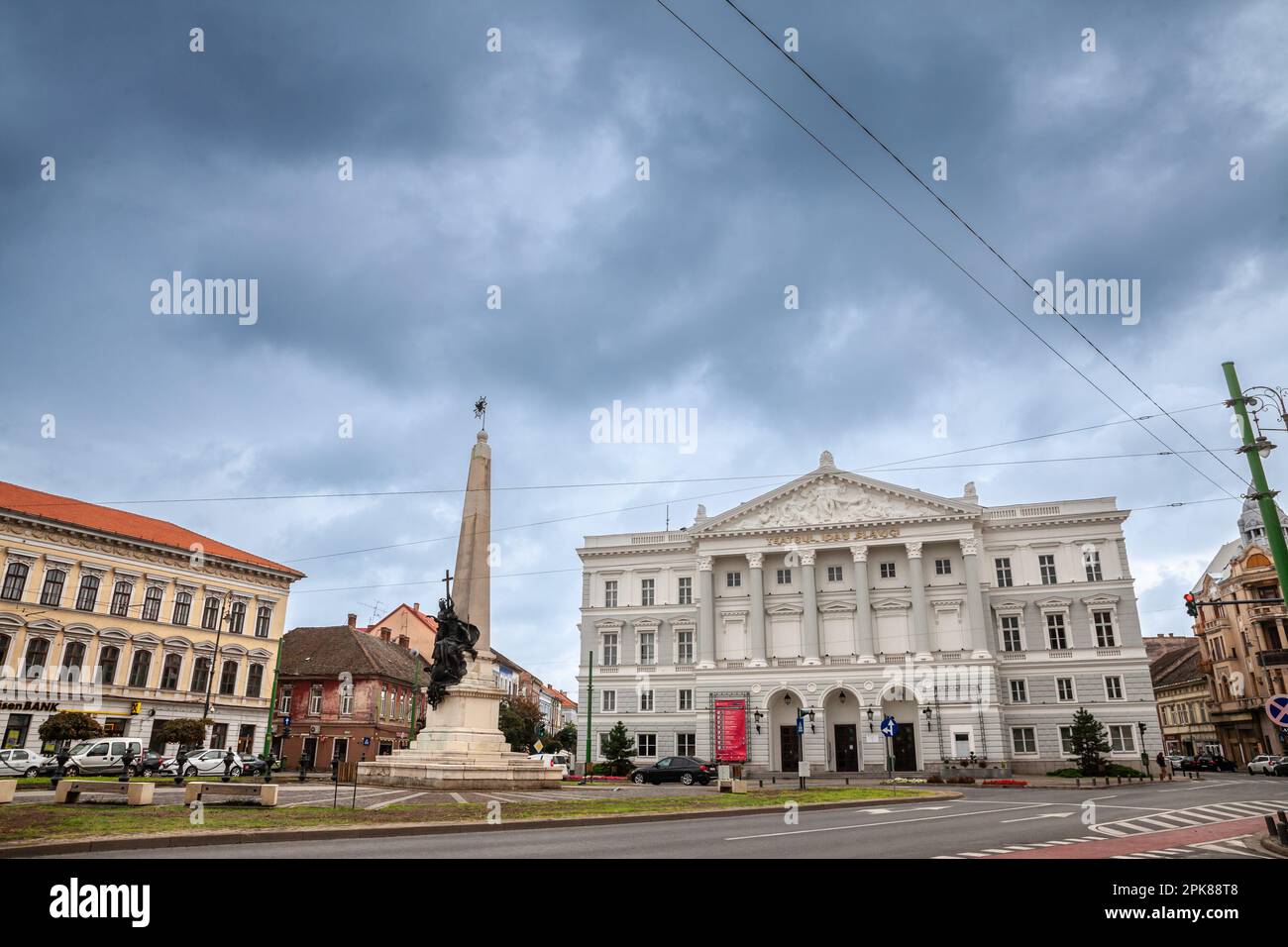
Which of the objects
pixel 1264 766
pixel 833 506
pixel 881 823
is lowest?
pixel 1264 766

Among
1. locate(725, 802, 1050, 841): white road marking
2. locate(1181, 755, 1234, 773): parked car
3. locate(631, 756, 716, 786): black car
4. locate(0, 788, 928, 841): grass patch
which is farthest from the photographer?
locate(1181, 755, 1234, 773): parked car

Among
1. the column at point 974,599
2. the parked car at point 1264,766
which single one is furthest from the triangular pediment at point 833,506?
the parked car at point 1264,766

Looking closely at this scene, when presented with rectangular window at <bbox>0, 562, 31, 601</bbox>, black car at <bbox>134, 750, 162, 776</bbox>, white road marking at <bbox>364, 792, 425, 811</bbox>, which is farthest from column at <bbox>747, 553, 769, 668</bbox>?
rectangular window at <bbox>0, 562, 31, 601</bbox>

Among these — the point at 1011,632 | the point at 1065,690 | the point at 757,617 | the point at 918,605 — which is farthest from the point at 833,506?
the point at 1065,690

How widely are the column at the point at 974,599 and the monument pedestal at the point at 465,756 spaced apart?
103 ft

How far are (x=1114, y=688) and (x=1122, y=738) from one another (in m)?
2.76

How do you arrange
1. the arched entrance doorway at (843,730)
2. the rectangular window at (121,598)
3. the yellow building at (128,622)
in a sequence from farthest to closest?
the arched entrance doorway at (843,730), the rectangular window at (121,598), the yellow building at (128,622)

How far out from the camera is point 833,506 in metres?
54.3

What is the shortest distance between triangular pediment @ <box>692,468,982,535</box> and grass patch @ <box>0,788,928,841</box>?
1347 inches

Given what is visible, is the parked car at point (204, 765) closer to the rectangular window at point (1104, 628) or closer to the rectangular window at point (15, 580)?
the rectangular window at point (15, 580)

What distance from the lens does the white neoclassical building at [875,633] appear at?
160 ft

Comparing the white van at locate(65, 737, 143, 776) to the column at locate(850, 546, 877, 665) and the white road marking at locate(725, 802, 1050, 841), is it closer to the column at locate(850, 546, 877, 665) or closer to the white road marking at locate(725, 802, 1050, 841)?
the white road marking at locate(725, 802, 1050, 841)

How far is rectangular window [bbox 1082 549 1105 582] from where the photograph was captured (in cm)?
5078

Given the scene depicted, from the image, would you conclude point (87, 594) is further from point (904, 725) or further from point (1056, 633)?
point (1056, 633)
